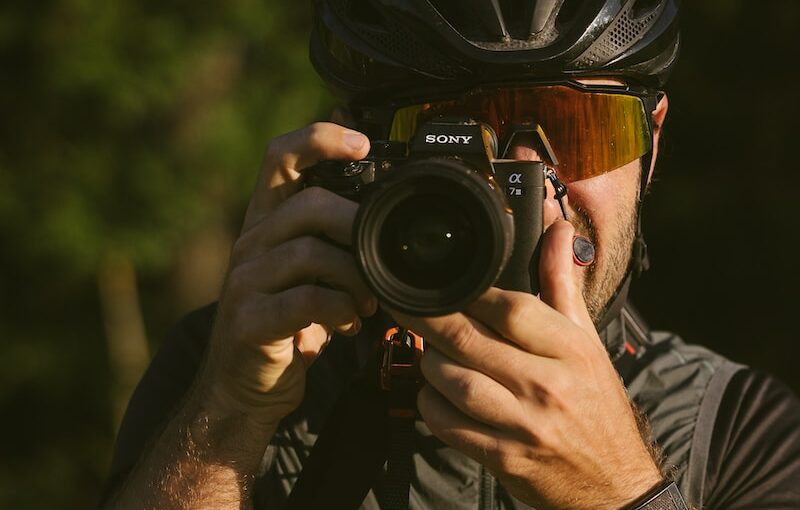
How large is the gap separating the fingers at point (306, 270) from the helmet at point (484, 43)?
581mm

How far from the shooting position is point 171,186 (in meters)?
6.20

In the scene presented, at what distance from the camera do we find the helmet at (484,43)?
2.27m

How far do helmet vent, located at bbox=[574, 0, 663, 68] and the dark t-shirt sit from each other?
2.20ft

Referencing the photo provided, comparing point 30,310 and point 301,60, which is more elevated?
point 301,60

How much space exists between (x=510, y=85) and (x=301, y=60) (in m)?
4.36

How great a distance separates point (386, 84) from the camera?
2.38 m

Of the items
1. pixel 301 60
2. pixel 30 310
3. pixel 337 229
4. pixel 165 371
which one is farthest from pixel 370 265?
pixel 30 310

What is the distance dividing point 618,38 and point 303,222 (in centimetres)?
88

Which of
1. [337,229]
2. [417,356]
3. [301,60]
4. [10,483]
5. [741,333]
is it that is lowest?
[10,483]

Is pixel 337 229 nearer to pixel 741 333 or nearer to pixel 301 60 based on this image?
pixel 741 333

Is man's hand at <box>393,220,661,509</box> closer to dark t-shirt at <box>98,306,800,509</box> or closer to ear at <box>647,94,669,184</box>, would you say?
dark t-shirt at <box>98,306,800,509</box>

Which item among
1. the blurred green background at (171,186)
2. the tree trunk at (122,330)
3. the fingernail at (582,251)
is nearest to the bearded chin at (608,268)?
the fingernail at (582,251)

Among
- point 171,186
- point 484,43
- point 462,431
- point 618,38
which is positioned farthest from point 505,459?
point 171,186

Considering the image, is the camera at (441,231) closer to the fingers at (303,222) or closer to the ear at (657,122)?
the fingers at (303,222)
